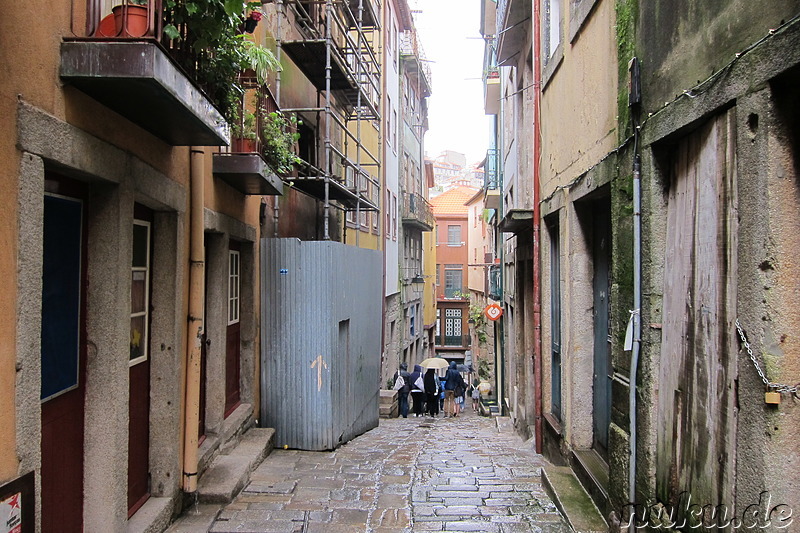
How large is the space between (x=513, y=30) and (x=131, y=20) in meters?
8.82

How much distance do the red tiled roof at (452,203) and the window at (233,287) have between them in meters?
41.3

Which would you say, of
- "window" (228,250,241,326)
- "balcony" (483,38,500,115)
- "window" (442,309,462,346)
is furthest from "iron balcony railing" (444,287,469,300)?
"window" (228,250,241,326)

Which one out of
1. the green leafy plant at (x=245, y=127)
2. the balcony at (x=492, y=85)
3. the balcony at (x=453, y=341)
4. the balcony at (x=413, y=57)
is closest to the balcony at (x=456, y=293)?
the balcony at (x=453, y=341)

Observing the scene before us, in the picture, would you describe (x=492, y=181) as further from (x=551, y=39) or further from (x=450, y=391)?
(x=551, y=39)

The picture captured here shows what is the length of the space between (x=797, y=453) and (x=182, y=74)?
3.99 meters

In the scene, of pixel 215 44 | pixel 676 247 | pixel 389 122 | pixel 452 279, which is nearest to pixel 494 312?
pixel 389 122

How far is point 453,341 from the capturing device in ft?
153

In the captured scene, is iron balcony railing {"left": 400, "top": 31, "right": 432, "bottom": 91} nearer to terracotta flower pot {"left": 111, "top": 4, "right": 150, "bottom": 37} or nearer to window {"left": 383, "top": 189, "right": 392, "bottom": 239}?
window {"left": 383, "top": 189, "right": 392, "bottom": 239}

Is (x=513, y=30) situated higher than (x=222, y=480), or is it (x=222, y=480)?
(x=513, y=30)

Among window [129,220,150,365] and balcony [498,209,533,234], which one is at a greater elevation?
Answer: balcony [498,209,533,234]

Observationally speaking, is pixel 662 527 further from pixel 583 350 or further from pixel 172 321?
pixel 172 321

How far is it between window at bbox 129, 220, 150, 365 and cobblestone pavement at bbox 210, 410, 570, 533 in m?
1.71

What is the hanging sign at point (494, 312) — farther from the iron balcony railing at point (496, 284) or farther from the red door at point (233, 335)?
the red door at point (233, 335)

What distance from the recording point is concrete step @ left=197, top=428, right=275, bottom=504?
19.4 feet
